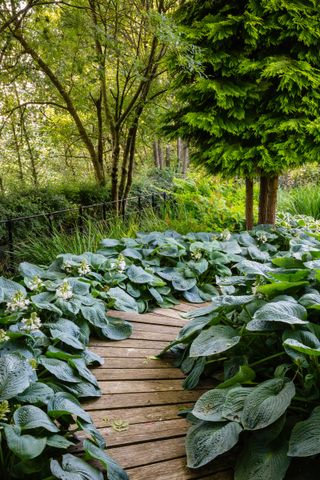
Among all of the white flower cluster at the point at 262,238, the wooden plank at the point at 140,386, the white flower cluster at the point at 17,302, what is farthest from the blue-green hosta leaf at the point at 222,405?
the white flower cluster at the point at 262,238

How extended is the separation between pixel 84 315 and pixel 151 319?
649mm

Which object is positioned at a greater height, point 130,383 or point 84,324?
point 84,324

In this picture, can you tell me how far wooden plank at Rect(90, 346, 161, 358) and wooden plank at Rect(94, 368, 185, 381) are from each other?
0.16 meters

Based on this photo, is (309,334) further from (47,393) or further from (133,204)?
(133,204)

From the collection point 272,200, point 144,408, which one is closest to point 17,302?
point 144,408

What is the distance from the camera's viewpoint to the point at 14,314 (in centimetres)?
219

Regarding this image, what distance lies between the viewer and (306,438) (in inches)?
55.3

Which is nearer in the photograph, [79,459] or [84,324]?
[79,459]

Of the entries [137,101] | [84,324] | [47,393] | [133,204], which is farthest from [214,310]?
[133,204]

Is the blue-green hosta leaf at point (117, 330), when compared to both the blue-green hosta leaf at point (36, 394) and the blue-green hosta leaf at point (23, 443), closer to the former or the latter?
the blue-green hosta leaf at point (36, 394)

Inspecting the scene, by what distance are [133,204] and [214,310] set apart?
6.05 metres

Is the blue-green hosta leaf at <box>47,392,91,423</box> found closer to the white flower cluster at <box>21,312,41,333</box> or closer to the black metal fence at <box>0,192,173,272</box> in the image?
the white flower cluster at <box>21,312,41,333</box>

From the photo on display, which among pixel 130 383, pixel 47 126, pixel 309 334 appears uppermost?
pixel 47 126

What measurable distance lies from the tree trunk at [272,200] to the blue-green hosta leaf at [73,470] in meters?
4.02
